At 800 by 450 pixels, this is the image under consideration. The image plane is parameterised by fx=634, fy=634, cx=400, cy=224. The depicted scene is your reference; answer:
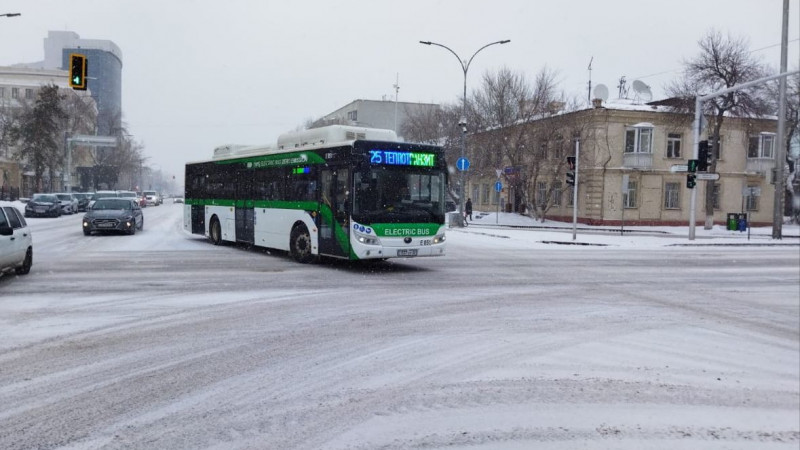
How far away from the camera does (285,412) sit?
4.74 metres

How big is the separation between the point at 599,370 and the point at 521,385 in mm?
944

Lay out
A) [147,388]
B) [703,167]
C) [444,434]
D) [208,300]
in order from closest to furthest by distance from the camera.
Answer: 1. [444,434]
2. [147,388]
3. [208,300]
4. [703,167]

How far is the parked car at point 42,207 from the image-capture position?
132 feet

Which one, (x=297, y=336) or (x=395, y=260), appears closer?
(x=297, y=336)

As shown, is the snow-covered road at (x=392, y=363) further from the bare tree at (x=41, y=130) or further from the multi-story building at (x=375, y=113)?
the multi-story building at (x=375, y=113)

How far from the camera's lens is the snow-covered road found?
14.4 ft

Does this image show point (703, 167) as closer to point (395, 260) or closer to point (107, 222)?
point (395, 260)

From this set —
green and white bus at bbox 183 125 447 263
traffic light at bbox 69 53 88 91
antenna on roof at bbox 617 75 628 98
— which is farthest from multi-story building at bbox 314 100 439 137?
green and white bus at bbox 183 125 447 263

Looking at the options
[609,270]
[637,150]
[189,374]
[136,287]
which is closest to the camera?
[189,374]

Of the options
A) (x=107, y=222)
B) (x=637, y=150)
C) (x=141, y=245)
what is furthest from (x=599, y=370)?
(x=637, y=150)

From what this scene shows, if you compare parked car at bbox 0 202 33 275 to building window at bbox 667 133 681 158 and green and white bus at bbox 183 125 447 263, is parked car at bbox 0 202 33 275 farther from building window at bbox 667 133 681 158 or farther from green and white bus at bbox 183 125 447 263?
building window at bbox 667 133 681 158

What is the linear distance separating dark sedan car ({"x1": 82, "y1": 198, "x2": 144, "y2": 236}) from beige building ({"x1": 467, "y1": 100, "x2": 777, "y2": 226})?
81.9 ft

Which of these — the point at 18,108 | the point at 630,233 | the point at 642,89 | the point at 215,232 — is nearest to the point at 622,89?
the point at 642,89

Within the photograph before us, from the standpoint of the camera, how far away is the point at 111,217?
79.3 ft
